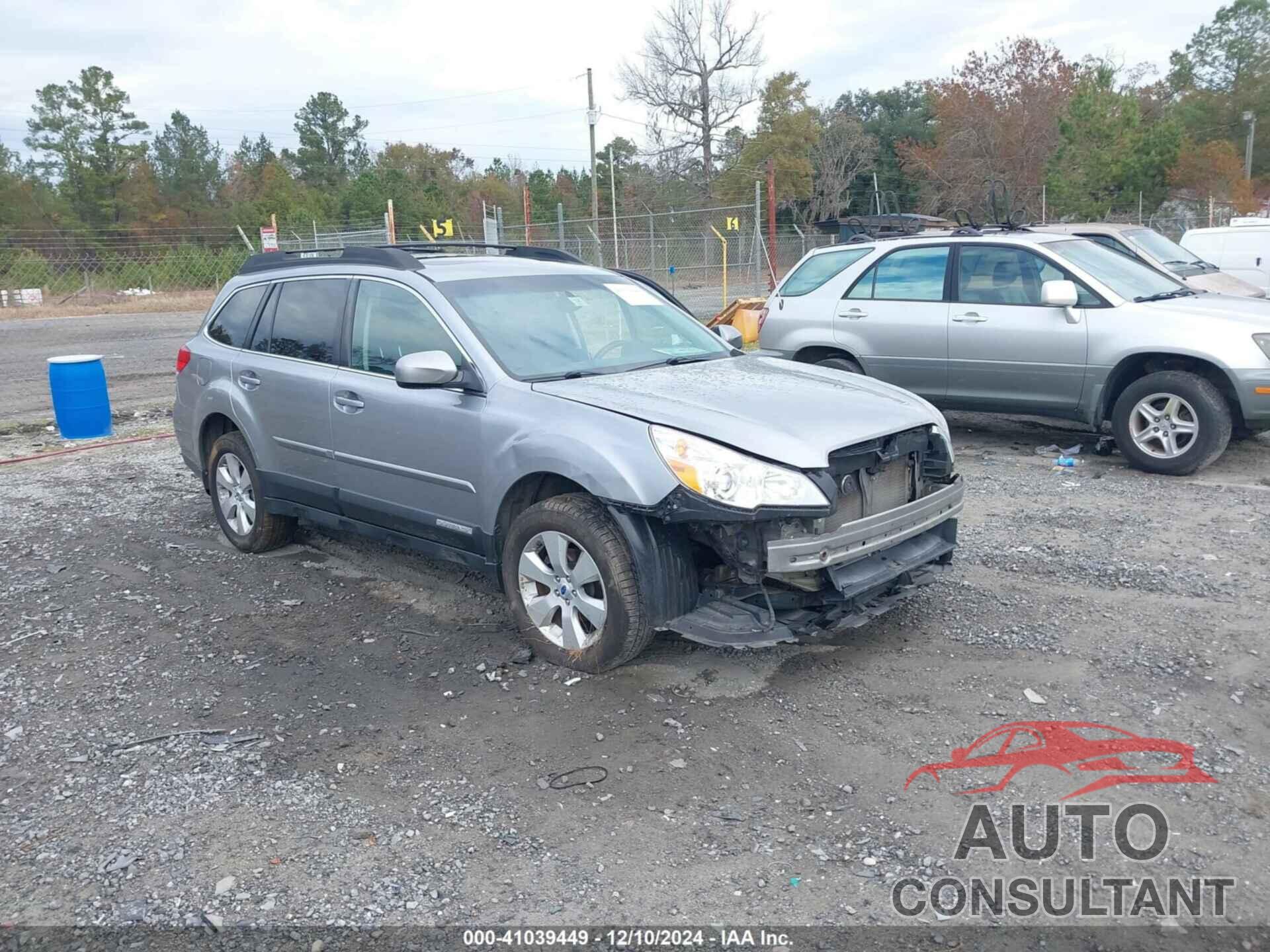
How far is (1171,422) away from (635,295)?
166 inches

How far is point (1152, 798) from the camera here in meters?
3.39

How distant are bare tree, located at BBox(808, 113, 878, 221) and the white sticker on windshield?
47.6 metres

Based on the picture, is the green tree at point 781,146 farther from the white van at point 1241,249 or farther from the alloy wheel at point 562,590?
the alloy wheel at point 562,590

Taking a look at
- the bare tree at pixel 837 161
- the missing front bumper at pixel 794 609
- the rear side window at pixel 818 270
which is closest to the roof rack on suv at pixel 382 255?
the missing front bumper at pixel 794 609

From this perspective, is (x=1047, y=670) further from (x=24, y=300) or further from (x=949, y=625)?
(x=24, y=300)

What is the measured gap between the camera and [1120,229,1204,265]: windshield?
1163cm

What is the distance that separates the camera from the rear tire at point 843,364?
8953mm

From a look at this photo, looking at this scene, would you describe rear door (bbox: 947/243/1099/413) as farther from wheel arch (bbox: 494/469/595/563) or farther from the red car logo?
wheel arch (bbox: 494/469/595/563)

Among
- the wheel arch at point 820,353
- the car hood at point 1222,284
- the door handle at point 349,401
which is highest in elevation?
the car hood at point 1222,284

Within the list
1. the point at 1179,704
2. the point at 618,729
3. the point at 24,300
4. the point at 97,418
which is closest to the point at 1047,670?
the point at 1179,704

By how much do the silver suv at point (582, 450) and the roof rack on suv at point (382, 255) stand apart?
0.02m

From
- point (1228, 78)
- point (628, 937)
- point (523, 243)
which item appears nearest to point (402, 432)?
point (628, 937)

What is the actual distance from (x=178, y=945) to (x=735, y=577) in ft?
7.81

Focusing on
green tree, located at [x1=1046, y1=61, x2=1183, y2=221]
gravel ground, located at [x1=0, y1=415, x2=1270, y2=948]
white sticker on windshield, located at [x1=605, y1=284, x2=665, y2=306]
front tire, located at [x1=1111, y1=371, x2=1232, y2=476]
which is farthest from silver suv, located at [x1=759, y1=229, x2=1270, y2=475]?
green tree, located at [x1=1046, y1=61, x2=1183, y2=221]
